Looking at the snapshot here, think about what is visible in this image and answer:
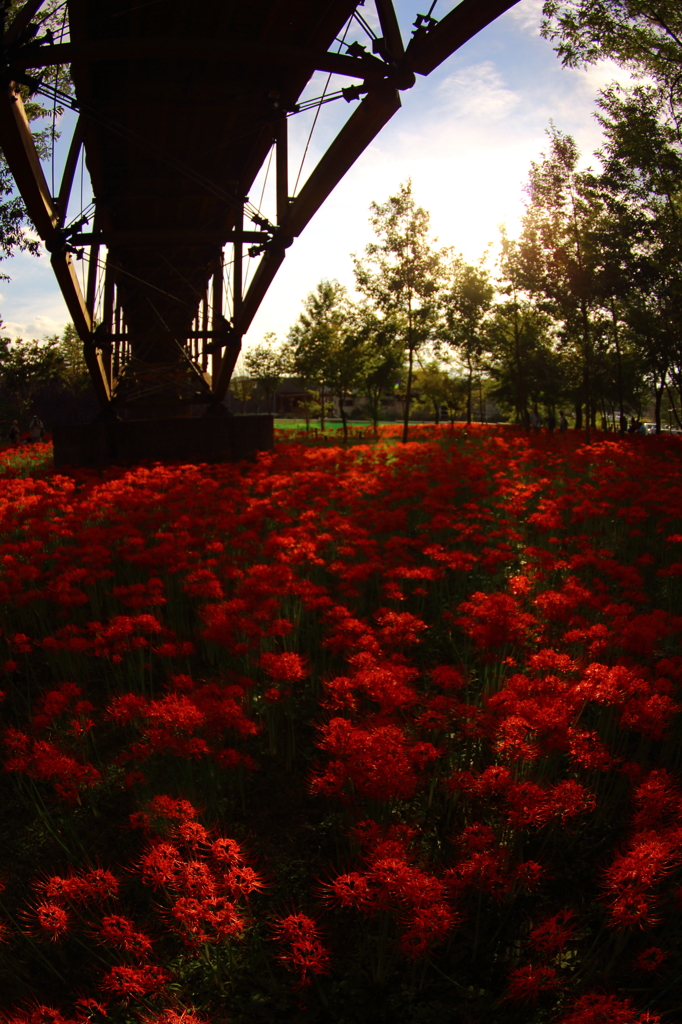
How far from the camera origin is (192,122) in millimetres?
10969

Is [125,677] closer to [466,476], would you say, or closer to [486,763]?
[486,763]

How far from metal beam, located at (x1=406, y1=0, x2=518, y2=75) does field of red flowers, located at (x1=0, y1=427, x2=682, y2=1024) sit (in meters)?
5.20

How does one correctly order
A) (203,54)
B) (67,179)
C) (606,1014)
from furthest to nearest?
(67,179) → (203,54) → (606,1014)

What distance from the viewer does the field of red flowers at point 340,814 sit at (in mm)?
2363

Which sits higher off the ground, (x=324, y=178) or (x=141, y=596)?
(x=324, y=178)

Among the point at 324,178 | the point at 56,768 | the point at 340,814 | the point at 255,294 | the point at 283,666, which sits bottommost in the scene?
the point at 340,814

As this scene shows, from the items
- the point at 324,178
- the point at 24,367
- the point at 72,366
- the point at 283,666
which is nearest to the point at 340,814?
the point at 283,666

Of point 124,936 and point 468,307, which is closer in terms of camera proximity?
point 124,936

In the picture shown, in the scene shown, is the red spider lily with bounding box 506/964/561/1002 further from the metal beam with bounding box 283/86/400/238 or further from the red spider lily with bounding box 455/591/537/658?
the metal beam with bounding box 283/86/400/238

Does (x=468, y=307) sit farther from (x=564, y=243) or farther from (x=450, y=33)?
(x=450, y=33)

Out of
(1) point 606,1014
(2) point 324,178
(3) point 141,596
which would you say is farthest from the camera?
(2) point 324,178

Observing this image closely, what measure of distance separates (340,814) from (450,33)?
7.55 m

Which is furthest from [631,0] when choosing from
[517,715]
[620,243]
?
[517,715]

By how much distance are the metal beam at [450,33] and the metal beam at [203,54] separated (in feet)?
1.83
